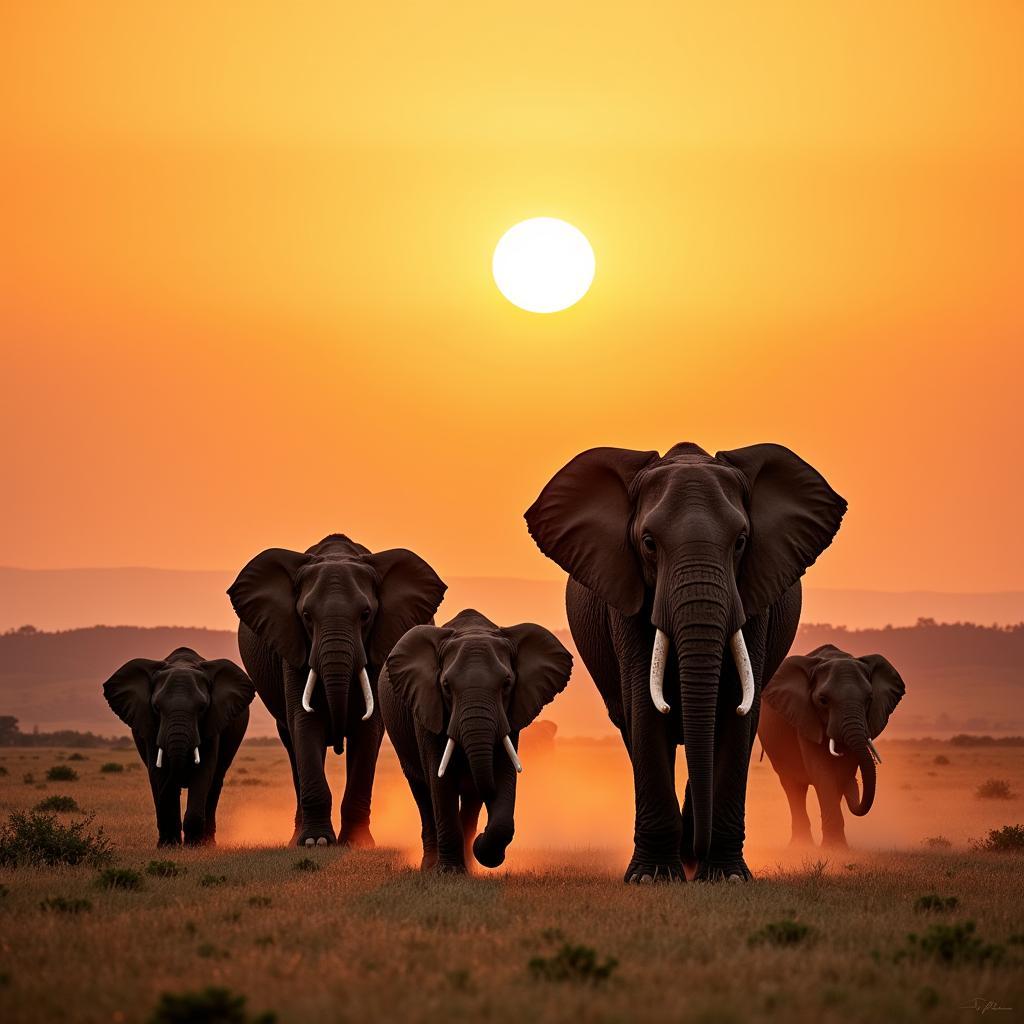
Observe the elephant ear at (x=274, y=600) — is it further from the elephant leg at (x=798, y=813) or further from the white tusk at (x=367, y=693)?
the elephant leg at (x=798, y=813)

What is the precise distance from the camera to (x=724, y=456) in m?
19.8

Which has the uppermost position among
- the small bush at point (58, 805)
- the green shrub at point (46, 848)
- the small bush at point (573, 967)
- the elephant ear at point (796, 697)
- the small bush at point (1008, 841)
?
the elephant ear at point (796, 697)

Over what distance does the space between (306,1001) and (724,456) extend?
1054 centimetres

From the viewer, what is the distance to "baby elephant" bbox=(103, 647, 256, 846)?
2606 cm

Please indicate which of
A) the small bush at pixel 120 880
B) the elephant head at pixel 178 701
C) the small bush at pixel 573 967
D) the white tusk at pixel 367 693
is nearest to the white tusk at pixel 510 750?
the small bush at pixel 120 880

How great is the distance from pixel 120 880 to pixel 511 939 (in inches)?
242

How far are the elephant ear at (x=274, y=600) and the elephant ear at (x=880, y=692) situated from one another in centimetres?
1012

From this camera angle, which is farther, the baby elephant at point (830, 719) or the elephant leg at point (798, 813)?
the elephant leg at point (798, 813)

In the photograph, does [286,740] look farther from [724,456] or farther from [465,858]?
[724,456]

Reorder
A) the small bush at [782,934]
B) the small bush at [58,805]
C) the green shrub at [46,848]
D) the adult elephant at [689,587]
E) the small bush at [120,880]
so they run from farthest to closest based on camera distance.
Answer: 1. the small bush at [58,805]
2. the green shrub at [46,848]
3. the small bush at [120,880]
4. the adult elephant at [689,587]
5. the small bush at [782,934]

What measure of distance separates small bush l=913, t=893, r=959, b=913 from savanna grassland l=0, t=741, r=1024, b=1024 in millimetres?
27

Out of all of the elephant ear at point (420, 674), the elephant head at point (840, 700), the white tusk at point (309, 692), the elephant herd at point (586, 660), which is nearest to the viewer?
the elephant herd at point (586, 660)

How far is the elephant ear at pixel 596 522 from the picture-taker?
1933cm

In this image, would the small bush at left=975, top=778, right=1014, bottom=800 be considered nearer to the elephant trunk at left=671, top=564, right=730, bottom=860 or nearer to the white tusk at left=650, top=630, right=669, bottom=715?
the white tusk at left=650, top=630, right=669, bottom=715
